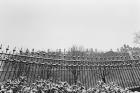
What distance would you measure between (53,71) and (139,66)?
18.9 feet

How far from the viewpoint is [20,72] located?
6066 mm

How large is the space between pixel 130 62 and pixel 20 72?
265 inches

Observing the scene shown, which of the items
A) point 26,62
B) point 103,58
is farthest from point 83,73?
point 26,62

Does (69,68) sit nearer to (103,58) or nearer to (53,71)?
(53,71)

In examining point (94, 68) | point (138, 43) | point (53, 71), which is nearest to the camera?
point (53, 71)

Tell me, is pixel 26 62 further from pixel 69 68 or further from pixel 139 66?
pixel 139 66

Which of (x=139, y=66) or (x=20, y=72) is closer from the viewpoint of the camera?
(x=20, y=72)

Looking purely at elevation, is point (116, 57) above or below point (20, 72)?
above

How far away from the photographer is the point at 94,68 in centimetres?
793

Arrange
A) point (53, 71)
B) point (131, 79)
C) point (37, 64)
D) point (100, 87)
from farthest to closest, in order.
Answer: point (131, 79) < point (53, 71) < point (37, 64) < point (100, 87)

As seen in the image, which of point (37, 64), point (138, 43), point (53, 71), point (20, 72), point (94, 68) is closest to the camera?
point (20, 72)

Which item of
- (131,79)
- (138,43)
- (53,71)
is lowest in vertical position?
(131,79)

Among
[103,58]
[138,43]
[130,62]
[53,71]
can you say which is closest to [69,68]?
[53,71]

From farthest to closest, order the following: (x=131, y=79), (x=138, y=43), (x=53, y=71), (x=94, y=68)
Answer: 1. (x=138, y=43)
2. (x=131, y=79)
3. (x=94, y=68)
4. (x=53, y=71)
